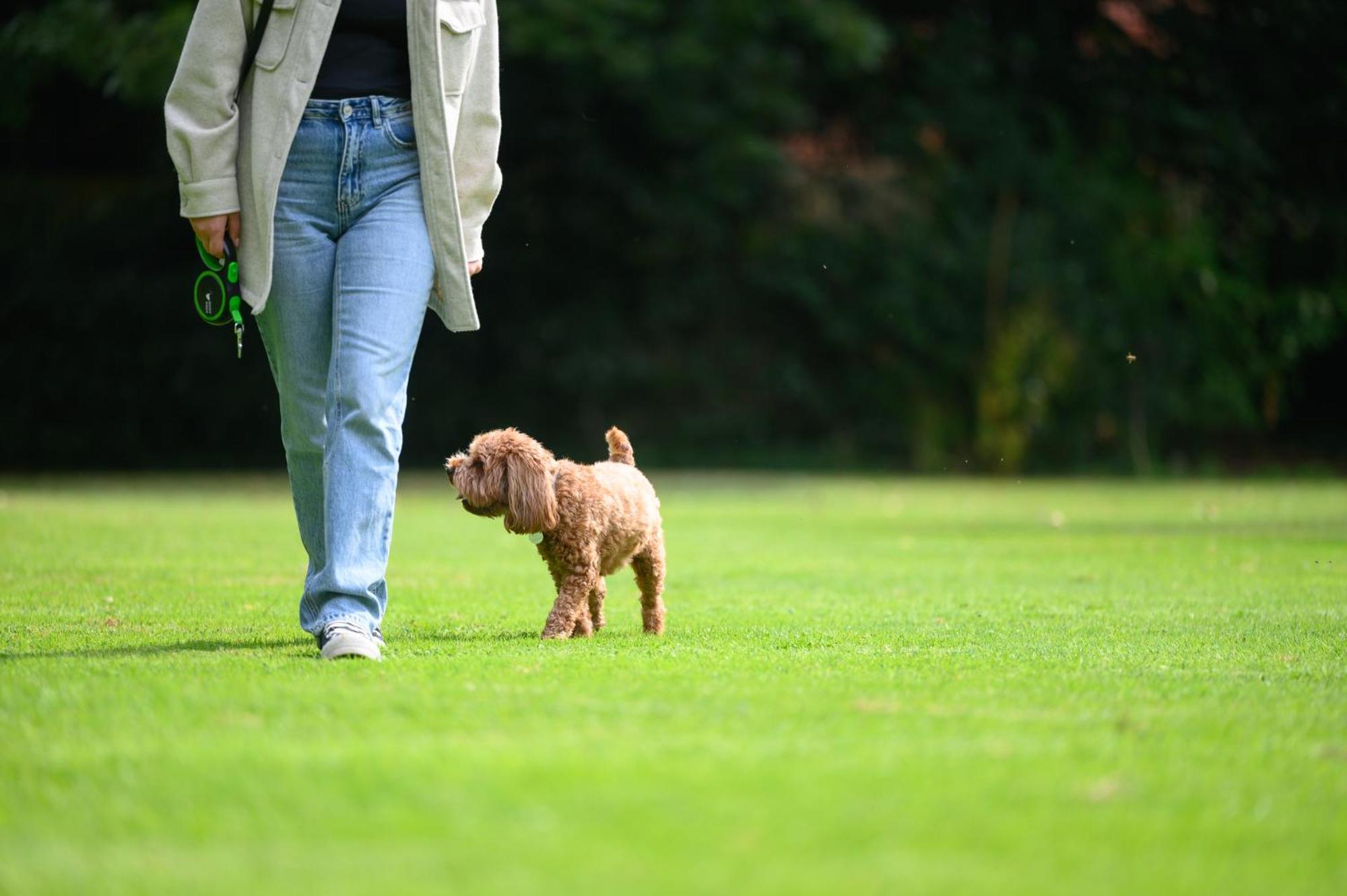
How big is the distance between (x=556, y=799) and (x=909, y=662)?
1.94 meters

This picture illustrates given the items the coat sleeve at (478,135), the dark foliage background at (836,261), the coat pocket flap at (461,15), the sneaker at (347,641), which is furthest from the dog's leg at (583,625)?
the dark foliage background at (836,261)

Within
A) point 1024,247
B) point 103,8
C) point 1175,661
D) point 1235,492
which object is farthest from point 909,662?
point 1024,247

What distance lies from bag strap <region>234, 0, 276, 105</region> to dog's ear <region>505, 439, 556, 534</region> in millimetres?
1332

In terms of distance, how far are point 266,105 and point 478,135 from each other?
614mm

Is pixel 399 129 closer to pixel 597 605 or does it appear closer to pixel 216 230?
pixel 216 230

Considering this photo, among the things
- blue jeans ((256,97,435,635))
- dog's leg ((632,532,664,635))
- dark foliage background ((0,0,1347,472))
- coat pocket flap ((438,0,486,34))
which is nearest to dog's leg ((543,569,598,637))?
dog's leg ((632,532,664,635))

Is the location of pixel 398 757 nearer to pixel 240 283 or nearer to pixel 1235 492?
pixel 240 283

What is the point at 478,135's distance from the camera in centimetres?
493

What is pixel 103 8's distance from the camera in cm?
1625

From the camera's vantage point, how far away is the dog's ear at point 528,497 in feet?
16.9

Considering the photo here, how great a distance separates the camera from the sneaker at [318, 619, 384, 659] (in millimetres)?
4375

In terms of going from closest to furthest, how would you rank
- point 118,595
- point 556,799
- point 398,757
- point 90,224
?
point 556,799
point 398,757
point 118,595
point 90,224

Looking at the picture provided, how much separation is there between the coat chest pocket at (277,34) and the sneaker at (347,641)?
151 centimetres

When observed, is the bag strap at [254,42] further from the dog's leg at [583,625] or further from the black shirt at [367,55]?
the dog's leg at [583,625]
